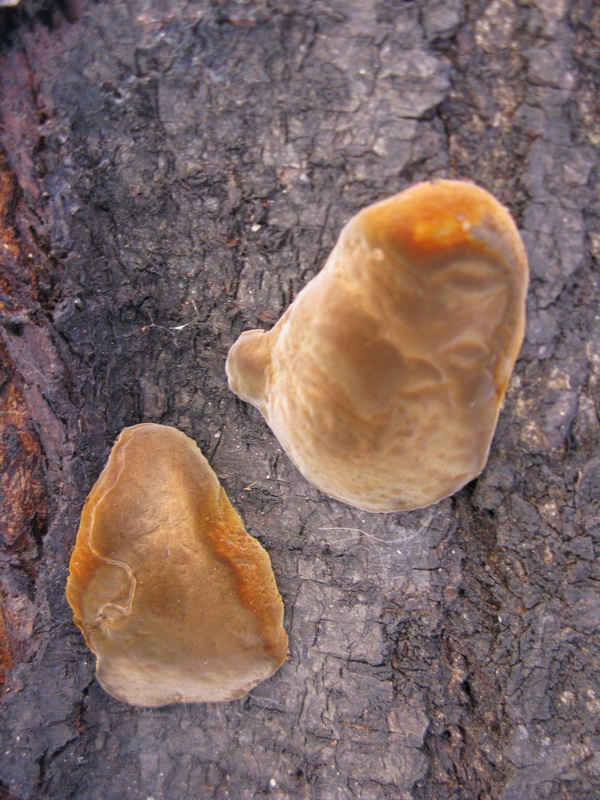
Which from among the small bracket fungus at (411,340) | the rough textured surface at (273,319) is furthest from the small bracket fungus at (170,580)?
the small bracket fungus at (411,340)

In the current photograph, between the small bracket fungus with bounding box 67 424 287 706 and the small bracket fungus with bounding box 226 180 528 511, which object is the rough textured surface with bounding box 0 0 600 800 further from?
the small bracket fungus with bounding box 226 180 528 511

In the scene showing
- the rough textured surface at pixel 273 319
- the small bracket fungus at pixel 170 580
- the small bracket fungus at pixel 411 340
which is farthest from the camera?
the small bracket fungus at pixel 170 580

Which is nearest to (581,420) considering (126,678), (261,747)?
(261,747)

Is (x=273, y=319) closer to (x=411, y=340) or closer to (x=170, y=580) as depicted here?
(x=411, y=340)

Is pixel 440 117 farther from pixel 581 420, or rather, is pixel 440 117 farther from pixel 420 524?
pixel 420 524

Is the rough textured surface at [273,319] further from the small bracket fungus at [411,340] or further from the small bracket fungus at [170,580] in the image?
the small bracket fungus at [411,340]

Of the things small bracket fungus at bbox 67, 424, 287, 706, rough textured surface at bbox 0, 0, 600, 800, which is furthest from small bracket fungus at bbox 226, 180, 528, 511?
small bracket fungus at bbox 67, 424, 287, 706
